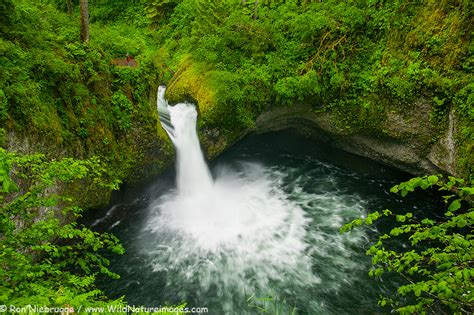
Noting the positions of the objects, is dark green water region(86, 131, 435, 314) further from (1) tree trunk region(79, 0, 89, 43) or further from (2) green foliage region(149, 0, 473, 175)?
(1) tree trunk region(79, 0, 89, 43)

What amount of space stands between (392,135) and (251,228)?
5.67m

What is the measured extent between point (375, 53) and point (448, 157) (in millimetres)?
4151

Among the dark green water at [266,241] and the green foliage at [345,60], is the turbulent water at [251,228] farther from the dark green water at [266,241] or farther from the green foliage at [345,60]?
the green foliage at [345,60]

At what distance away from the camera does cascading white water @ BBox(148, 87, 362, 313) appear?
698cm

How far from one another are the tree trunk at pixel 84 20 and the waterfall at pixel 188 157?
359 cm

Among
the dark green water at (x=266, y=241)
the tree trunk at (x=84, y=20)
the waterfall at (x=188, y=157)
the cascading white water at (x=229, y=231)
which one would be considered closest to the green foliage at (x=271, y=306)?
the dark green water at (x=266, y=241)

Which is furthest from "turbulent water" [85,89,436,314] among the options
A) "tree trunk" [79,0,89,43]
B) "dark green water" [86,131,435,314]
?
"tree trunk" [79,0,89,43]

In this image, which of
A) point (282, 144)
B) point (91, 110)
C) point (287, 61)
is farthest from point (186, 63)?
point (91, 110)

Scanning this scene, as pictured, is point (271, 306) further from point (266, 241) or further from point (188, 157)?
point (188, 157)

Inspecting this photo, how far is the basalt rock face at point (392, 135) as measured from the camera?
9070mm

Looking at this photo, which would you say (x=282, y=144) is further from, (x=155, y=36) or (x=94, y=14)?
(x=94, y=14)

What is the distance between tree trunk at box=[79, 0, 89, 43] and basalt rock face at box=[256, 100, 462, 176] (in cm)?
609

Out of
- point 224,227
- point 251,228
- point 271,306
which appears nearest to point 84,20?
point 224,227

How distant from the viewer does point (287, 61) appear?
11.1 meters
